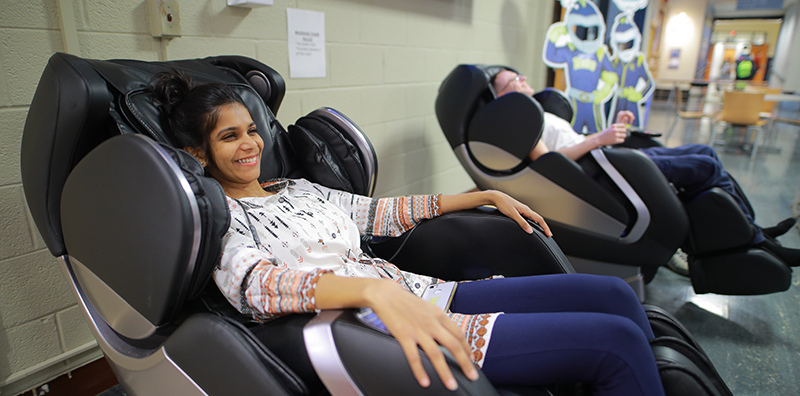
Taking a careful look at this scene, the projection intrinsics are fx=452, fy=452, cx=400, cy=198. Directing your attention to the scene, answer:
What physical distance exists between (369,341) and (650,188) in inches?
62.8

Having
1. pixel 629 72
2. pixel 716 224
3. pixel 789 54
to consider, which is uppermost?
pixel 789 54

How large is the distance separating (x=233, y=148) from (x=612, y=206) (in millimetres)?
1527

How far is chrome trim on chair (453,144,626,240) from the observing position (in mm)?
Result: 1921

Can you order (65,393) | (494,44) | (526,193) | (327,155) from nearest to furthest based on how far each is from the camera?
(327,155)
(65,393)
(526,193)
(494,44)

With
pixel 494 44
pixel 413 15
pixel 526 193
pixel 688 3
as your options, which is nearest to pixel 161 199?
pixel 526 193

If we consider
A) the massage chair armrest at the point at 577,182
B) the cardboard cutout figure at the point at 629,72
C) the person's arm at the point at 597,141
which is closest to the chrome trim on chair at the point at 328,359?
the massage chair armrest at the point at 577,182

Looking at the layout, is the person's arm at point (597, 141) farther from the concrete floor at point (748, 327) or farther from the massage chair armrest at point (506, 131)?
the concrete floor at point (748, 327)

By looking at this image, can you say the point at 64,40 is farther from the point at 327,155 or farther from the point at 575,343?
the point at 575,343

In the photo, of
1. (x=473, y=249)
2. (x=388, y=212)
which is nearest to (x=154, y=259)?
(x=388, y=212)

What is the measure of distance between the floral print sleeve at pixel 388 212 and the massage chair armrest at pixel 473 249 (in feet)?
0.09

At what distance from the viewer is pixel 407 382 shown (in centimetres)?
65

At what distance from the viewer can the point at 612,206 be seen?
188 cm

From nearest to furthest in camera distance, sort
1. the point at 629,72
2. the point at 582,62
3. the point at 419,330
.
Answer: the point at 419,330
the point at 582,62
the point at 629,72

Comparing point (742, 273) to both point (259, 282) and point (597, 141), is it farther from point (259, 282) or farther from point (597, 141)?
point (259, 282)
